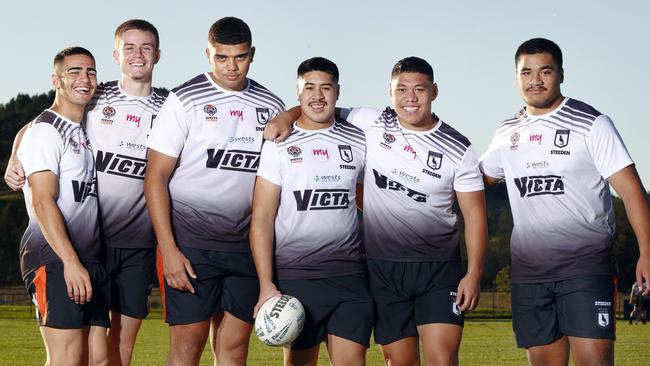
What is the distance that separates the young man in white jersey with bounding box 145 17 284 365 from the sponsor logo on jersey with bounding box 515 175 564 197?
226 cm

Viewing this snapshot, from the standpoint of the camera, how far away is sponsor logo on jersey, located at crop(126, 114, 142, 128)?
343 inches

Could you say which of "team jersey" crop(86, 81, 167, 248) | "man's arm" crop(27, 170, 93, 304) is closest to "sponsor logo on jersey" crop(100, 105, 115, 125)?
"team jersey" crop(86, 81, 167, 248)

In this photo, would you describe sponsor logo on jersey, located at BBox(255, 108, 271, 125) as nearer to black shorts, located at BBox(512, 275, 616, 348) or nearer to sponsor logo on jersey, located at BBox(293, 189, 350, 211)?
sponsor logo on jersey, located at BBox(293, 189, 350, 211)

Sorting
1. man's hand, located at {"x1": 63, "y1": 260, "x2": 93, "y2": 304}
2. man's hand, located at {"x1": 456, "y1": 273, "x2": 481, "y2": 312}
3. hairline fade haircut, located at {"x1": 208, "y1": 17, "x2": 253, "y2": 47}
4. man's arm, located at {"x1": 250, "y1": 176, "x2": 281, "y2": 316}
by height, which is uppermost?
hairline fade haircut, located at {"x1": 208, "y1": 17, "x2": 253, "y2": 47}

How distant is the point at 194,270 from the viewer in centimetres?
836

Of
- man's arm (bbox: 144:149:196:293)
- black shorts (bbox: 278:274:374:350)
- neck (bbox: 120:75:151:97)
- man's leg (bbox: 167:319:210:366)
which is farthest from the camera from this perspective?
neck (bbox: 120:75:151:97)

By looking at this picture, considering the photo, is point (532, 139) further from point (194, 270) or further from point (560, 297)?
point (194, 270)

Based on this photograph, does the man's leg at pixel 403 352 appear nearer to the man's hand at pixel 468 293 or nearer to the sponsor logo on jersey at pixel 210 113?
the man's hand at pixel 468 293

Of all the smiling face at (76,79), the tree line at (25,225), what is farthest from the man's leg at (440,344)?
the tree line at (25,225)

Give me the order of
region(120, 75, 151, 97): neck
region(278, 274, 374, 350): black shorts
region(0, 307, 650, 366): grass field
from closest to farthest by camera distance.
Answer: region(278, 274, 374, 350): black shorts < region(120, 75, 151, 97): neck < region(0, 307, 650, 366): grass field

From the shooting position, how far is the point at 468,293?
8250 mm

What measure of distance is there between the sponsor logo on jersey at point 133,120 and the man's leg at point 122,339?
1705 mm

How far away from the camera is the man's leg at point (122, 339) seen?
8.95m

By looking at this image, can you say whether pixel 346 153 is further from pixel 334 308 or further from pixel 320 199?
pixel 334 308
